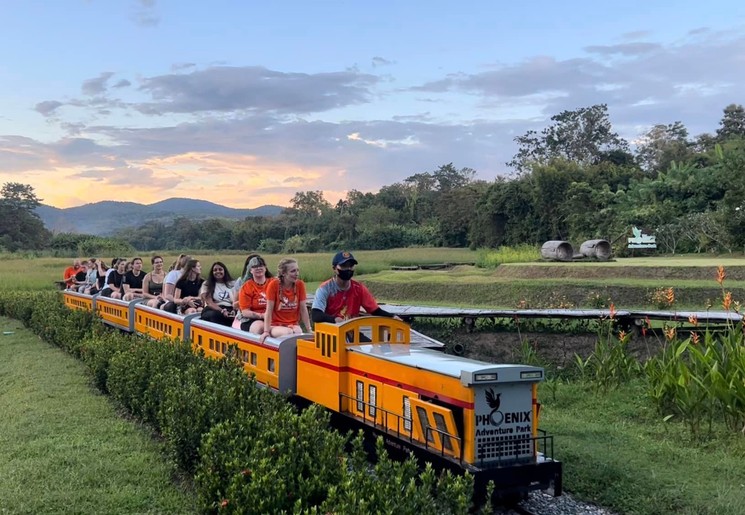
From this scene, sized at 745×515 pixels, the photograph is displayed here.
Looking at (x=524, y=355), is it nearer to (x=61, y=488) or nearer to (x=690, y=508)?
(x=690, y=508)

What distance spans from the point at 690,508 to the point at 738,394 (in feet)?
6.54

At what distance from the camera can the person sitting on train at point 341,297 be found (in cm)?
722

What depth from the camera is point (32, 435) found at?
7.38m

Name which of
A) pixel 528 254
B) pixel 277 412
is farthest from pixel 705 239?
pixel 277 412

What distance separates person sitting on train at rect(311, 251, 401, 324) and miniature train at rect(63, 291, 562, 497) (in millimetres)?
272

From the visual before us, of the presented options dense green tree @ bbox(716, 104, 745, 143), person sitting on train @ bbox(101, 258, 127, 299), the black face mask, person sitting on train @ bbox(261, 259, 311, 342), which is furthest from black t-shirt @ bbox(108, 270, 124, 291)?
dense green tree @ bbox(716, 104, 745, 143)

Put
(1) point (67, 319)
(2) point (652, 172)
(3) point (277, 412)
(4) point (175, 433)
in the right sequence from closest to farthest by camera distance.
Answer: (3) point (277, 412) → (4) point (175, 433) → (1) point (67, 319) → (2) point (652, 172)

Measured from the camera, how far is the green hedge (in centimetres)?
387

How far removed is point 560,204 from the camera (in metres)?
44.6

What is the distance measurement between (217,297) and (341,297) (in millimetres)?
3785

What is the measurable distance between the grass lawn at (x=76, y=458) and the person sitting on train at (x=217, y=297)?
1.90m

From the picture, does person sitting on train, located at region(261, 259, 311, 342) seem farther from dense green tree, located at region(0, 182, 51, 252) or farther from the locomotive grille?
dense green tree, located at region(0, 182, 51, 252)

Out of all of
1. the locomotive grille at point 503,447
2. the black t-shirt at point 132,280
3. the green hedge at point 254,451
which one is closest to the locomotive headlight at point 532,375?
the locomotive grille at point 503,447

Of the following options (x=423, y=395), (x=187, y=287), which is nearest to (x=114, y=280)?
(x=187, y=287)
